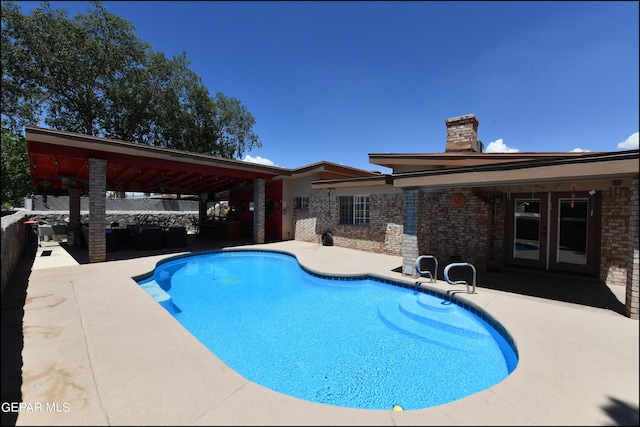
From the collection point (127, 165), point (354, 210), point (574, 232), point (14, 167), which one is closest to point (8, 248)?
point (127, 165)

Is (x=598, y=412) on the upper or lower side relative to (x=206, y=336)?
upper

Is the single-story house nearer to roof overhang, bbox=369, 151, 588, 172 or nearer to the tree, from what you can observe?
roof overhang, bbox=369, 151, 588, 172

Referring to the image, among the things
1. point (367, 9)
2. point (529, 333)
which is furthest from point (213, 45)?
point (529, 333)

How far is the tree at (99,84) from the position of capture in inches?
609

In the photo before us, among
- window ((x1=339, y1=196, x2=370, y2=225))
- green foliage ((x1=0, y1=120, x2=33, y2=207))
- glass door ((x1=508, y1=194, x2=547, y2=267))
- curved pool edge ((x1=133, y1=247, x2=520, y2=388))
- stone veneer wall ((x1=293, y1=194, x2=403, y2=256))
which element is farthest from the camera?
green foliage ((x1=0, y1=120, x2=33, y2=207))

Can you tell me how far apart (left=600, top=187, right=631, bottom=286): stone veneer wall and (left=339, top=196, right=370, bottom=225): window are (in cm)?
732

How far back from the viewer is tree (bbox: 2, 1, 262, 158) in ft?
50.8

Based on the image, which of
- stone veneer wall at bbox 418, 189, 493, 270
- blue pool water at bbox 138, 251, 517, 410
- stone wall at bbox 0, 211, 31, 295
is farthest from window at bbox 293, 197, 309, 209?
stone wall at bbox 0, 211, 31, 295

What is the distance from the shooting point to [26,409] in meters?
2.35

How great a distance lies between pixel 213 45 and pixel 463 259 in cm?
1480

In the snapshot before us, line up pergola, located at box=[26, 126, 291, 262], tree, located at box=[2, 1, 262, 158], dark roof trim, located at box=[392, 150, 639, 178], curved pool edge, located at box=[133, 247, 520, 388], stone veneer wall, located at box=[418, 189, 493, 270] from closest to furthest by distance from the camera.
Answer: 1. curved pool edge, located at box=[133, 247, 520, 388]
2. dark roof trim, located at box=[392, 150, 639, 178]
3. pergola, located at box=[26, 126, 291, 262]
4. stone veneer wall, located at box=[418, 189, 493, 270]
5. tree, located at box=[2, 1, 262, 158]

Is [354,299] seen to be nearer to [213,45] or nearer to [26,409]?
[26,409]

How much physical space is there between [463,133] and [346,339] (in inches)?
354

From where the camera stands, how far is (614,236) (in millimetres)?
6391
